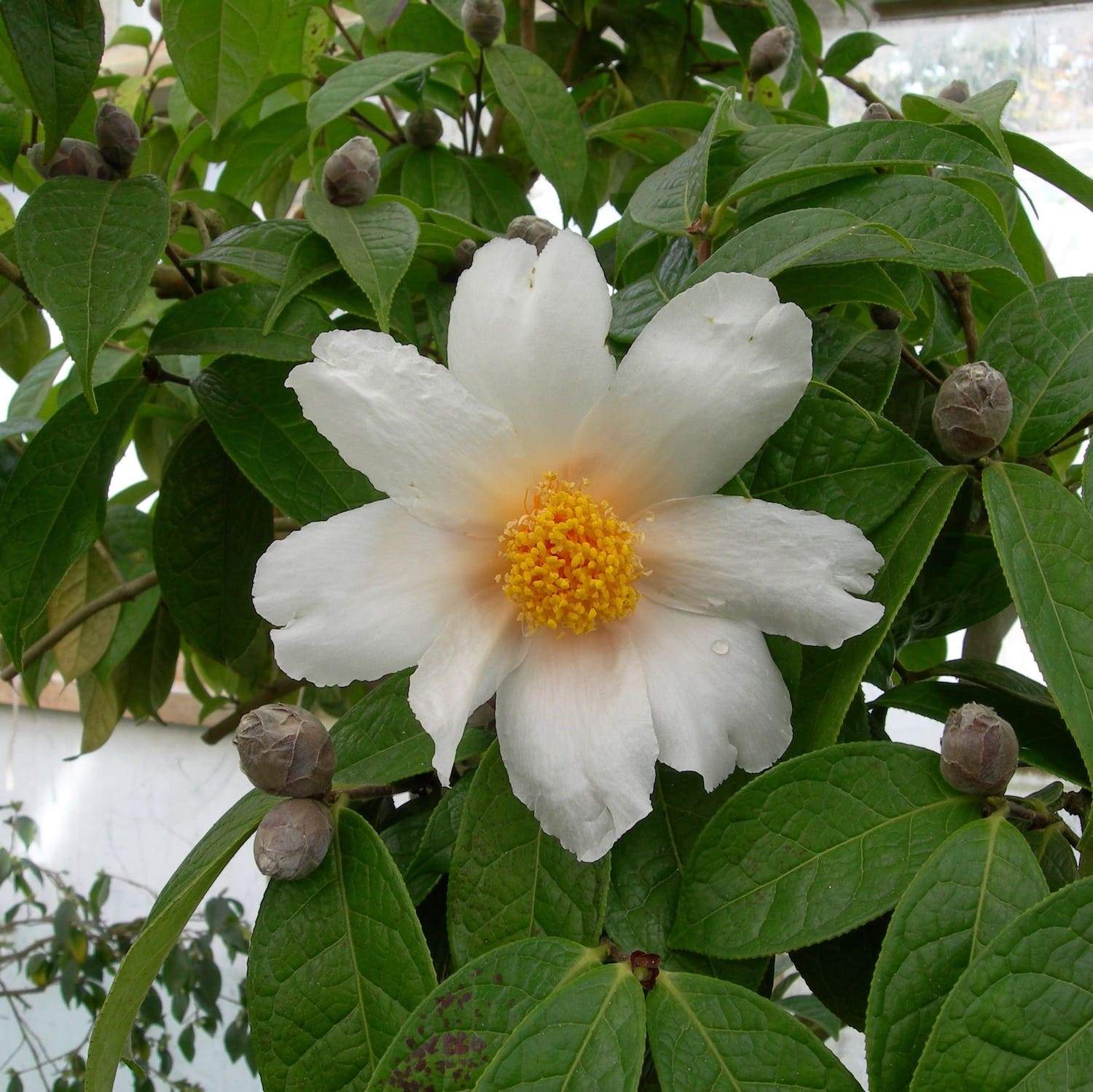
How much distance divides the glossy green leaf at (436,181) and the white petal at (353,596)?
45 centimetres

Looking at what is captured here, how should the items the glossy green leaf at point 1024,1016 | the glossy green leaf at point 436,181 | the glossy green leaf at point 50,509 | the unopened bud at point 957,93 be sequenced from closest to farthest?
the glossy green leaf at point 1024,1016 → the glossy green leaf at point 50,509 → the unopened bud at point 957,93 → the glossy green leaf at point 436,181

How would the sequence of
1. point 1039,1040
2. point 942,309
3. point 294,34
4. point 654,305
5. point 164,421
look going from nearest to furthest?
1. point 1039,1040
2. point 654,305
3. point 942,309
4. point 294,34
5. point 164,421

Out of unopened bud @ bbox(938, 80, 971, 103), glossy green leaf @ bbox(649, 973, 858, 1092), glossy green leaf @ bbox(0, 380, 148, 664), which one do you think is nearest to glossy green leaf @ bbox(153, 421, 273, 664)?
glossy green leaf @ bbox(0, 380, 148, 664)

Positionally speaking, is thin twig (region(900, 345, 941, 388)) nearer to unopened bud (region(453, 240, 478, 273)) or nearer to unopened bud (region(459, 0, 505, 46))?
unopened bud (region(453, 240, 478, 273))

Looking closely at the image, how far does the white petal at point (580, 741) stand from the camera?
39cm

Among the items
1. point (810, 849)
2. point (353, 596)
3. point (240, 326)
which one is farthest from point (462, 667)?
point (240, 326)

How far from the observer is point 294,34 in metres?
0.92

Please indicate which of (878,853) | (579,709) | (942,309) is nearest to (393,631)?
(579,709)

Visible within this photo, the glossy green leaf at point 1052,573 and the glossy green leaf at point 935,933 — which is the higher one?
the glossy green leaf at point 1052,573

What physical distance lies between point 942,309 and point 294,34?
63cm

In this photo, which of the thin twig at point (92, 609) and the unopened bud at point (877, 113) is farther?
the thin twig at point (92, 609)

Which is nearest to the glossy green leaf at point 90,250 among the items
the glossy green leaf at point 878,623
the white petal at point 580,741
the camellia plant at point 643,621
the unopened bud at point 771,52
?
the camellia plant at point 643,621

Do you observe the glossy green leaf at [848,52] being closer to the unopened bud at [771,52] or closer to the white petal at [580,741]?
the unopened bud at [771,52]

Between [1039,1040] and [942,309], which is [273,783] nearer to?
[1039,1040]
